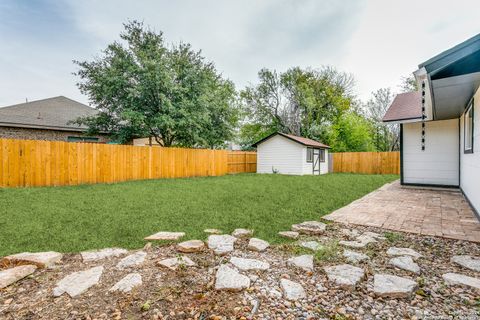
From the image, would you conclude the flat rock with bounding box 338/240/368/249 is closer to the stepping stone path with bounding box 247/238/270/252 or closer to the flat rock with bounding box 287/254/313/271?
the flat rock with bounding box 287/254/313/271

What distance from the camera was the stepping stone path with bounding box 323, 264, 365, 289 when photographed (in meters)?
1.85

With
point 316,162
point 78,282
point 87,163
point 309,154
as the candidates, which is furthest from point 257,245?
point 316,162

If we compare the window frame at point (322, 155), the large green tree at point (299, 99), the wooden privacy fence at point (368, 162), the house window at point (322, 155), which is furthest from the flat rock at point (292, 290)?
the large green tree at point (299, 99)

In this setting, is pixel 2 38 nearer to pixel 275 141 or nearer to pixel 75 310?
pixel 75 310

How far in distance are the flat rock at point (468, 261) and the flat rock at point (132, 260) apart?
2995 millimetres

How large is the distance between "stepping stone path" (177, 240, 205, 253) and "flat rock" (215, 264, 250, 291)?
1.61ft

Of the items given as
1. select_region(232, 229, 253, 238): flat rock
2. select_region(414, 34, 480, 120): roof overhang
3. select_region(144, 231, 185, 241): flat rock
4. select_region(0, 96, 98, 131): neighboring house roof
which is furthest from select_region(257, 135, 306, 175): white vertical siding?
select_region(144, 231, 185, 241): flat rock

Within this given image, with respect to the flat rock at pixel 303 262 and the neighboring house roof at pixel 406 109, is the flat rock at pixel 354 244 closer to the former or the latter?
the flat rock at pixel 303 262

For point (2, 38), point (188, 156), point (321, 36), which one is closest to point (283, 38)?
point (321, 36)

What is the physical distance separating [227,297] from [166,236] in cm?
147

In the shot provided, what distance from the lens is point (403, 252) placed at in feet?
8.17

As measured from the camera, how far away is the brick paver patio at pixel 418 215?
10.6ft

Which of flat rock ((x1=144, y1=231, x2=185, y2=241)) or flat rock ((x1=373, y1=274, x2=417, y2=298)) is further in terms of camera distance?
flat rock ((x1=144, y1=231, x2=185, y2=241))

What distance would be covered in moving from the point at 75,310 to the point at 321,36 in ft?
38.8
